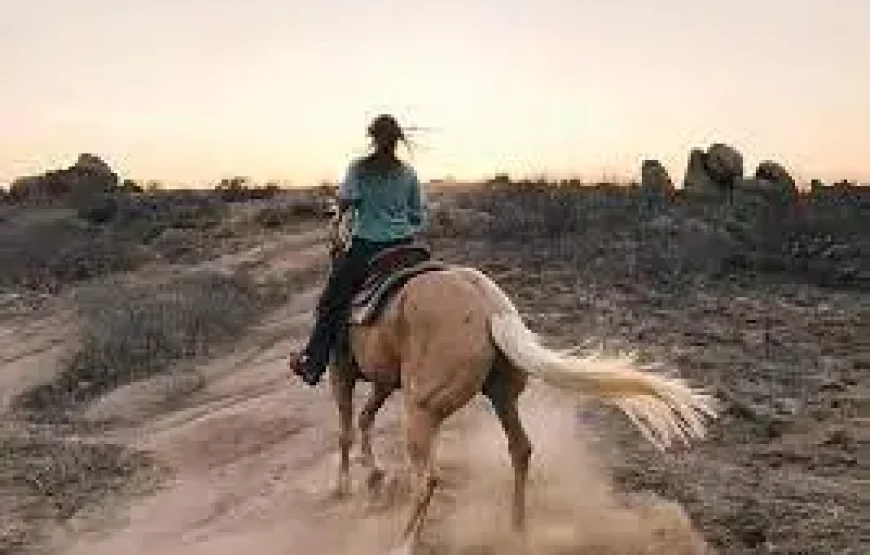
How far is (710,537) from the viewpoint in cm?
975

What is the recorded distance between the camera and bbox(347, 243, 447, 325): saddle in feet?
33.3

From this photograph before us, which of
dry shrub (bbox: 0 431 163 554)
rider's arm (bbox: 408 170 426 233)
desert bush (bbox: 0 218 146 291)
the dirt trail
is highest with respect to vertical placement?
rider's arm (bbox: 408 170 426 233)

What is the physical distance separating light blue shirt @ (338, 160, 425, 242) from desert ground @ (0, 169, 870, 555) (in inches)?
70.4

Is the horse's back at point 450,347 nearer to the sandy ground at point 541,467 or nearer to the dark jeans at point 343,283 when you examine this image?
the sandy ground at point 541,467

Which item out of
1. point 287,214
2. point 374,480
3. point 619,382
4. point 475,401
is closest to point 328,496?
point 374,480

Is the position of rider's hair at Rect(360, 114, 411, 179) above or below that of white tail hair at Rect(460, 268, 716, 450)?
above

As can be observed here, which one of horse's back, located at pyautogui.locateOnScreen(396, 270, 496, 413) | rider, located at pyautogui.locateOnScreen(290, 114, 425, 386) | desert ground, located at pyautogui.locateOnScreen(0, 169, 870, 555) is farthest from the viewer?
rider, located at pyautogui.locateOnScreen(290, 114, 425, 386)

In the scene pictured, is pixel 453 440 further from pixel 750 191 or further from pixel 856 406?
pixel 750 191

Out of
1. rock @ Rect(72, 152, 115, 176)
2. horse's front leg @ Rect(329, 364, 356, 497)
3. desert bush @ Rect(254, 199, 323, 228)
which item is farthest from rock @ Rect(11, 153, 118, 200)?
horse's front leg @ Rect(329, 364, 356, 497)

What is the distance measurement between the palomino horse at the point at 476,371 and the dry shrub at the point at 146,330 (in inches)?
366

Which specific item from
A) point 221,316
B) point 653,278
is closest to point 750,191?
point 653,278

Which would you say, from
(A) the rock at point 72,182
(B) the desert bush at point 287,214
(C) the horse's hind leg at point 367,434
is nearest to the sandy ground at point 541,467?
(C) the horse's hind leg at point 367,434

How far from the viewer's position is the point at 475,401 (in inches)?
527

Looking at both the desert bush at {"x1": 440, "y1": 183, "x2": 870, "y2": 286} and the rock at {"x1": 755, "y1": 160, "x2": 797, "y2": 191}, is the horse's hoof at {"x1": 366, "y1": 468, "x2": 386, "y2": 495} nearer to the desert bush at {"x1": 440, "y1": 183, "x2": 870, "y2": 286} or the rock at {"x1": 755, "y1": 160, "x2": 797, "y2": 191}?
the desert bush at {"x1": 440, "y1": 183, "x2": 870, "y2": 286}
